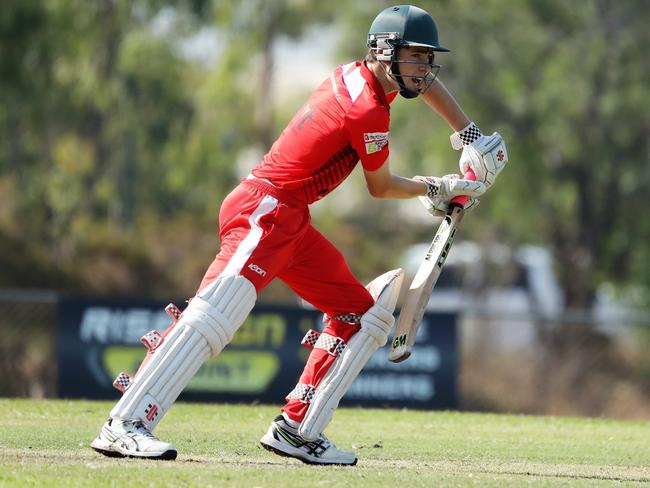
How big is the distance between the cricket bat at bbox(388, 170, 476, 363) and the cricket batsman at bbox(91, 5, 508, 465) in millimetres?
63

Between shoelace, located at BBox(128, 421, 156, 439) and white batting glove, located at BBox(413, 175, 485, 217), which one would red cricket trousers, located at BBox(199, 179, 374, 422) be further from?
shoelace, located at BBox(128, 421, 156, 439)

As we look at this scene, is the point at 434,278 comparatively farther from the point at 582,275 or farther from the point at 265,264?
the point at 582,275

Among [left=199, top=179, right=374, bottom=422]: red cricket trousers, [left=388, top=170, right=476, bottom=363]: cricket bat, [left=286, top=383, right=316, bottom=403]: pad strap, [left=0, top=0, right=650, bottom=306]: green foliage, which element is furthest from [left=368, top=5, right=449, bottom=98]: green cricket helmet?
[left=0, top=0, right=650, bottom=306]: green foliage

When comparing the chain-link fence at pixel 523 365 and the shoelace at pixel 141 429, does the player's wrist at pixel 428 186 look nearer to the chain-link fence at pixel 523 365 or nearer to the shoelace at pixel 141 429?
the shoelace at pixel 141 429

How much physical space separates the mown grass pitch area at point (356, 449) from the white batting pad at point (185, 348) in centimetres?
25

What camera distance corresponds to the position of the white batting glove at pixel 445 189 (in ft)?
21.5

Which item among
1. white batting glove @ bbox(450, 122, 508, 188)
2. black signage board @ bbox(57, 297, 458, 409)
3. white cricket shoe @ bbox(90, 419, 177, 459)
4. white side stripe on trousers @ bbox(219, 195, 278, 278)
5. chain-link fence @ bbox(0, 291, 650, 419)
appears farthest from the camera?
chain-link fence @ bbox(0, 291, 650, 419)

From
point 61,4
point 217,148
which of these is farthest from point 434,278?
point 217,148

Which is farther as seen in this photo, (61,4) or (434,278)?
(61,4)

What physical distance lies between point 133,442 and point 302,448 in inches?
35.9

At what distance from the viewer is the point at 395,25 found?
644 cm

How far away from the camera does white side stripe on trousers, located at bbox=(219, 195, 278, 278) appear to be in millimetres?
6184

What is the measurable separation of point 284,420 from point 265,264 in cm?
86

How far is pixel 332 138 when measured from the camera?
6.31 meters
